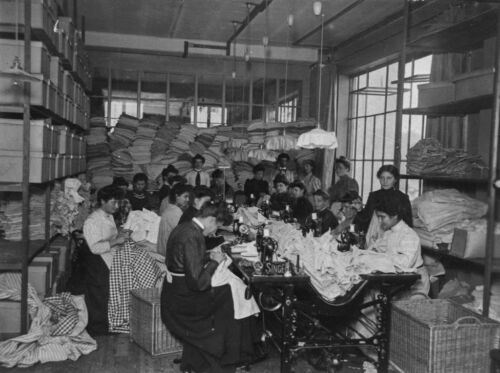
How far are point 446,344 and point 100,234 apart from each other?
3.14m

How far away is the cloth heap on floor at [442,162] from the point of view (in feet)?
16.7

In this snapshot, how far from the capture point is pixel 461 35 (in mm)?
5305

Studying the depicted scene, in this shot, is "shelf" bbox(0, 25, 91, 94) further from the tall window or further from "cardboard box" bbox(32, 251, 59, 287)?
the tall window

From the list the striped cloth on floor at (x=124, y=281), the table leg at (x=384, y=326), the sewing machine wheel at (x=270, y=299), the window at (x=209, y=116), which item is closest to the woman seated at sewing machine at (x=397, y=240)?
the table leg at (x=384, y=326)

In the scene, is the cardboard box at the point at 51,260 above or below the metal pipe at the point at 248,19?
below

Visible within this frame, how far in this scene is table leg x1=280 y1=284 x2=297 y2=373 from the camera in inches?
158

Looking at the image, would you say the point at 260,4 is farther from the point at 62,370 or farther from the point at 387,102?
the point at 62,370

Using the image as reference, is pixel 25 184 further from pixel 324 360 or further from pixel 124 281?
pixel 324 360

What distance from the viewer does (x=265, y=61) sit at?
1122 centimetres

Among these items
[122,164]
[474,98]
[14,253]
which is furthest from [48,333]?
[122,164]

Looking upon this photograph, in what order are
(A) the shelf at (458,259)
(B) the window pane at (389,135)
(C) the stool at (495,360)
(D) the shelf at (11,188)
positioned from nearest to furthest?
(C) the stool at (495,360) < (A) the shelf at (458,259) < (D) the shelf at (11,188) < (B) the window pane at (389,135)

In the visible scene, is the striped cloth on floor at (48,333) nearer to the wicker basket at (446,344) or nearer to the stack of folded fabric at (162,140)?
the wicker basket at (446,344)

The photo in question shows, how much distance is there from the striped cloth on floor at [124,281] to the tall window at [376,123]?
14.8ft

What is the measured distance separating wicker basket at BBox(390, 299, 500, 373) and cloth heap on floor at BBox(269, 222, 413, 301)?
0.45 metres
